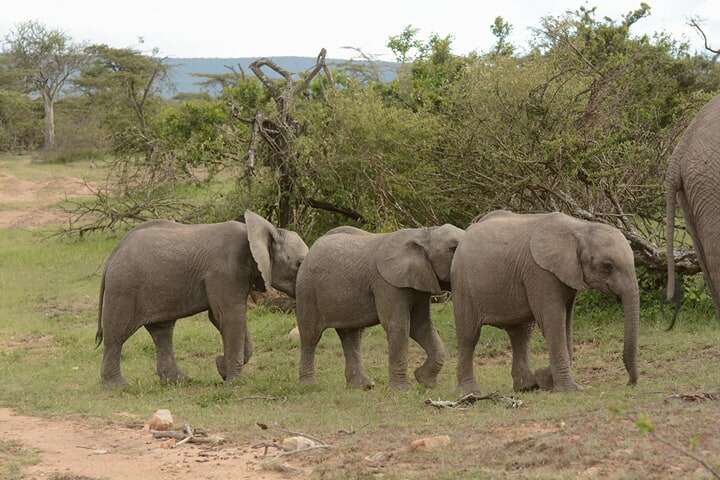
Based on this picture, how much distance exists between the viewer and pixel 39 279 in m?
17.8

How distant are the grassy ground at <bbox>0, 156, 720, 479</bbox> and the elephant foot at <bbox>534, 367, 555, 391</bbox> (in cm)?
28

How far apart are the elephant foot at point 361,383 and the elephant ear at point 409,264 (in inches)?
43.8

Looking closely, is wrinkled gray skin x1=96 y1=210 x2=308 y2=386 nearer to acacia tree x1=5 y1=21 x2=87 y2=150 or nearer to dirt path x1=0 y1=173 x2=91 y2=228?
dirt path x1=0 y1=173 x2=91 y2=228

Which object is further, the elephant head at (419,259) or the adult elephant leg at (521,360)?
the elephant head at (419,259)

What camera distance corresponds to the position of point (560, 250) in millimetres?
9133

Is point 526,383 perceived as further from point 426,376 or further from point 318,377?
point 318,377

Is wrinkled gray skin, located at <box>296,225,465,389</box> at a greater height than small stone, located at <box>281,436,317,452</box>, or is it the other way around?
wrinkled gray skin, located at <box>296,225,465,389</box>

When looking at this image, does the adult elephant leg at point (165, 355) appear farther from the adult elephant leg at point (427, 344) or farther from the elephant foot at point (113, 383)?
the adult elephant leg at point (427, 344)

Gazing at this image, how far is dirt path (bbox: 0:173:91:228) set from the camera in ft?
82.0

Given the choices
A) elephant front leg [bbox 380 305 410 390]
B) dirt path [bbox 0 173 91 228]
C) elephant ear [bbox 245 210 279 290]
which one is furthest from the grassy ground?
dirt path [bbox 0 173 91 228]

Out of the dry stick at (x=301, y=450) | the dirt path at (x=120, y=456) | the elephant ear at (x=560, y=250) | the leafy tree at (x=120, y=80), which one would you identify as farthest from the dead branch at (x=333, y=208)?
the leafy tree at (x=120, y=80)

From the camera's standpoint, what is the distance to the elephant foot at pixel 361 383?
1054 centimetres

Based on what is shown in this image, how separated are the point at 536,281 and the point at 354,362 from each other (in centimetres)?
216

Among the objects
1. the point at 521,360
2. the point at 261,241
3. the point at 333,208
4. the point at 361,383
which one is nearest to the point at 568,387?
the point at 521,360
